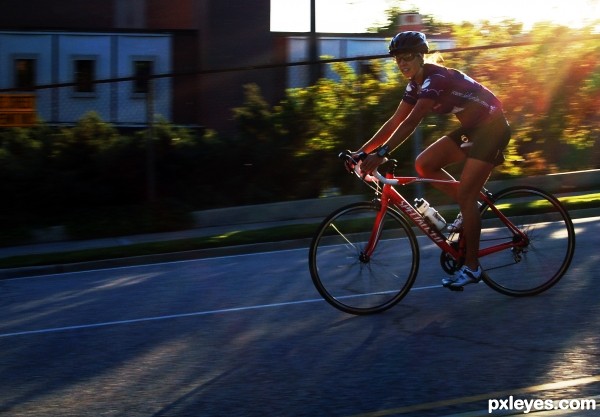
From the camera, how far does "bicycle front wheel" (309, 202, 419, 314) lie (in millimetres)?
7250

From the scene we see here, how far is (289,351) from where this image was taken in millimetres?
6434

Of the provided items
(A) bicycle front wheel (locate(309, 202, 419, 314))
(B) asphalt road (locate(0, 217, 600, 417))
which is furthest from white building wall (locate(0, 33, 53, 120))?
(A) bicycle front wheel (locate(309, 202, 419, 314))

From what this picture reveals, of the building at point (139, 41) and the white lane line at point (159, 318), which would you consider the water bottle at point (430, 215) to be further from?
the building at point (139, 41)

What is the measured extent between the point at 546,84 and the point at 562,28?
1.01 m

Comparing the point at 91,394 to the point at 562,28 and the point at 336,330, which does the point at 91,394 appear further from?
the point at 562,28

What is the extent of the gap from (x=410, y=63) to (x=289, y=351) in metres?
2.27

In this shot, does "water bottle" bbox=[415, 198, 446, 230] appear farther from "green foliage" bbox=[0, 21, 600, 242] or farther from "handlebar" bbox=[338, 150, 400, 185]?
"green foliage" bbox=[0, 21, 600, 242]

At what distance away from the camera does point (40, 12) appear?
29875 millimetres

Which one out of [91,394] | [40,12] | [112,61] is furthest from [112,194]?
[40,12]

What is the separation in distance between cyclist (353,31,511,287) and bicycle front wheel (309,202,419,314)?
367mm

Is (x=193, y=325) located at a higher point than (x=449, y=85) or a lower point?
lower

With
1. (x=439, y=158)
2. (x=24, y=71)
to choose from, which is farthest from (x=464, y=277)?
(x=24, y=71)

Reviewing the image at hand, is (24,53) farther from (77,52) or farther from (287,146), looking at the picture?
(287,146)

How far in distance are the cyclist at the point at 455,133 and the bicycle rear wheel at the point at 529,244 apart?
34 centimetres
